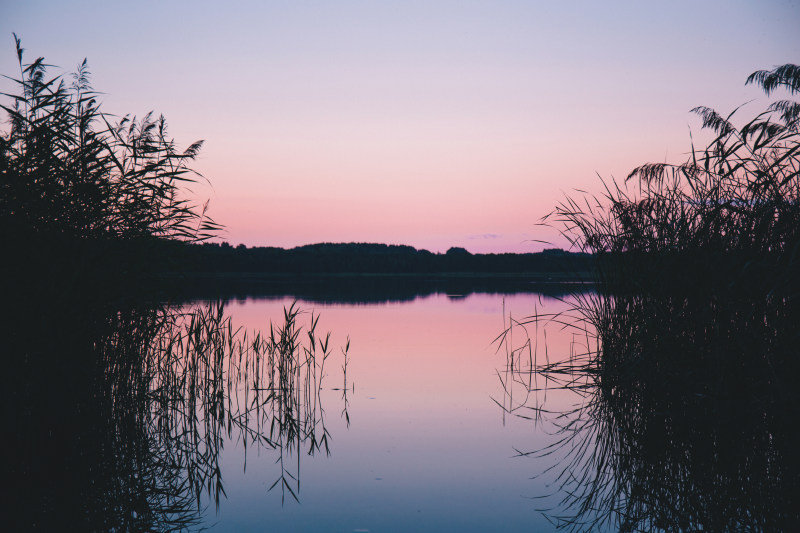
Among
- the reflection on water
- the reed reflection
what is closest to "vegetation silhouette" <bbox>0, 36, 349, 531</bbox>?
the reed reflection

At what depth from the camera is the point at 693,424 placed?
4082 millimetres

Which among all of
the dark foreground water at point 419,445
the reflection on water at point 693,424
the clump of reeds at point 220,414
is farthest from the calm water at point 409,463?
the reflection on water at point 693,424

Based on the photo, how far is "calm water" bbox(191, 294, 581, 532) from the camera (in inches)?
167

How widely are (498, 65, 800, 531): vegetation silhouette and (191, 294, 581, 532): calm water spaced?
0.48 m

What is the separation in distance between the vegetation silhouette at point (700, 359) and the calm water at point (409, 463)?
1.58ft

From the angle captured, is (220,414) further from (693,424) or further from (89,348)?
(693,424)

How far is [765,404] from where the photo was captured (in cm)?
348

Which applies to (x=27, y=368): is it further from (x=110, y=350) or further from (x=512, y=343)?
(x=512, y=343)

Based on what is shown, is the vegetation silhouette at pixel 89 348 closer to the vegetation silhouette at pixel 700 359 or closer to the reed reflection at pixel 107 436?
the reed reflection at pixel 107 436

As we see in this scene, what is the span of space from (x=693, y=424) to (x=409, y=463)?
7.95 ft

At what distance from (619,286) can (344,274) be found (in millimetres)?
52786

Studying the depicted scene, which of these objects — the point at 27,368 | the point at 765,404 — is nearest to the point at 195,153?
the point at 27,368

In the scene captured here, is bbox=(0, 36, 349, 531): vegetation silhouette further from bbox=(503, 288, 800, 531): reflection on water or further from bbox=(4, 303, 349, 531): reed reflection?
bbox=(503, 288, 800, 531): reflection on water

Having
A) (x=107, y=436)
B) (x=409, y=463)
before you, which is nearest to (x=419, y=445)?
(x=409, y=463)
